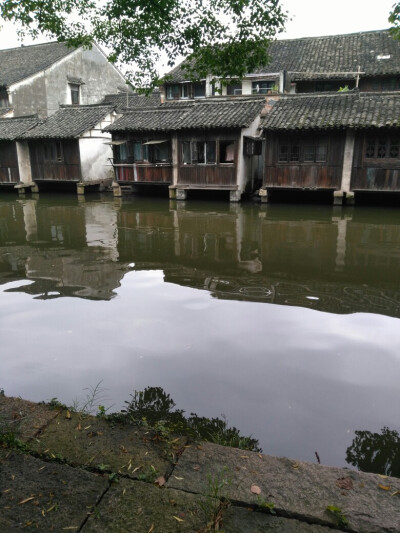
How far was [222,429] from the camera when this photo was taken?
3559 millimetres

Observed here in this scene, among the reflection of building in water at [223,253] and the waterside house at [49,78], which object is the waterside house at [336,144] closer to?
the reflection of building in water at [223,253]

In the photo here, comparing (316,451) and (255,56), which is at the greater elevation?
(255,56)

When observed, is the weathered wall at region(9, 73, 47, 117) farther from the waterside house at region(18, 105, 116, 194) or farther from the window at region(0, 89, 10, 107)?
the waterside house at region(18, 105, 116, 194)

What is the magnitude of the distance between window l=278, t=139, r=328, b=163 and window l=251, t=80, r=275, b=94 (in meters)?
9.61

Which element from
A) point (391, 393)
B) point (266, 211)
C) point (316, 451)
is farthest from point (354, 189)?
point (316, 451)

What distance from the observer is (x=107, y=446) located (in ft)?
8.77

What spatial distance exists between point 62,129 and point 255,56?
1563 cm

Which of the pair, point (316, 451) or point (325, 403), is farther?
point (325, 403)

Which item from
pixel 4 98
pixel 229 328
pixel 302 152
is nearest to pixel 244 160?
pixel 302 152

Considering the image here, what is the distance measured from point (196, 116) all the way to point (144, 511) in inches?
670

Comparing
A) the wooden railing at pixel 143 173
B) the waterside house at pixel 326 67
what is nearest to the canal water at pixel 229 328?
the wooden railing at pixel 143 173

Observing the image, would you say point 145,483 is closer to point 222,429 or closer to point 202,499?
point 202,499

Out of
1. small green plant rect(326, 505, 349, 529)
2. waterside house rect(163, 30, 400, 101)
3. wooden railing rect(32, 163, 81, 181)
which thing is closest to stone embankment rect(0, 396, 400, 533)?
small green plant rect(326, 505, 349, 529)

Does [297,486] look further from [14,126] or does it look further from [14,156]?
[14,126]
